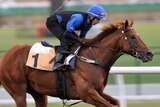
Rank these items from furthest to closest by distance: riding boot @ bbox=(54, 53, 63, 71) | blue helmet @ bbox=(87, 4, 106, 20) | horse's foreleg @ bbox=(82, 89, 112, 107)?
riding boot @ bbox=(54, 53, 63, 71) < blue helmet @ bbox=(87, 4, 106, 20) < horse's foreleg @ bbox=(82, 89, 112, 107)

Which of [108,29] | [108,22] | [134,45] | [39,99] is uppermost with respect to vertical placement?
[108,29]

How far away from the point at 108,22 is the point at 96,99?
11.3 metres

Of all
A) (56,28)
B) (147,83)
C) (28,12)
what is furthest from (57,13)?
(28,12)

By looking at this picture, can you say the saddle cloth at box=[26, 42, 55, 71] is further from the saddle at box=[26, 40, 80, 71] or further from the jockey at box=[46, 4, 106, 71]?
the jockey at box=[46, 4, 106, 71]

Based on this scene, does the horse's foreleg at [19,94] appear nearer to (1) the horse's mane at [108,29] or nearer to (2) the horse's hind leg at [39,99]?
(2) the horse's hind leg at [39,99]

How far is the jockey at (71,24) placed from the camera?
27.7 feet

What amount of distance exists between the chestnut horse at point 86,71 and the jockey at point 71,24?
7.6 inches

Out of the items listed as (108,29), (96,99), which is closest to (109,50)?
(108,29)

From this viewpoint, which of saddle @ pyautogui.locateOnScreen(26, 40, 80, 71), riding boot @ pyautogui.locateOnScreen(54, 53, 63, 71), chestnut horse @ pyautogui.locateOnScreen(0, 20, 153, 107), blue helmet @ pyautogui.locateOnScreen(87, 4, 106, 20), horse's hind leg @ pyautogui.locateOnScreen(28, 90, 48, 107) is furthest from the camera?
horse's hind leg @ pyautogui.locateOnScreen(28, 90, 48, 107)

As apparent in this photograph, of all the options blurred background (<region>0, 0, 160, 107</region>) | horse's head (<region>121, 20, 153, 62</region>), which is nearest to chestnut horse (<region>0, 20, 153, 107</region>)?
horse's head (<region>121, 20, 153, 62</region>)

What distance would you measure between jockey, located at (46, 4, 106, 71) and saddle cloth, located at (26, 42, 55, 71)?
131mm

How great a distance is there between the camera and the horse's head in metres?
8.22

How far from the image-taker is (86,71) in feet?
27.7

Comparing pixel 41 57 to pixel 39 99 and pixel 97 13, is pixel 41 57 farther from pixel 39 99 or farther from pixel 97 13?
pixel 97 13
